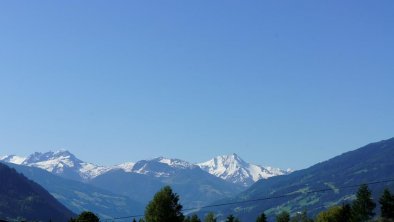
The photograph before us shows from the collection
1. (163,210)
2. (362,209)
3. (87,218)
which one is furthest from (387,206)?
(87,218)

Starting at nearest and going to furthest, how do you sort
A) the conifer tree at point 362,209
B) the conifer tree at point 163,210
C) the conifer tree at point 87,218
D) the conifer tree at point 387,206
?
the conifer tree at point 87,218 → the conifer tree at point 163,210 → the conifer tree at point 387,206 → the conifer tree at point 362,209

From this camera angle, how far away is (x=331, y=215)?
198250mm

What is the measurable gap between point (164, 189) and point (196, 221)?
36.5 meters

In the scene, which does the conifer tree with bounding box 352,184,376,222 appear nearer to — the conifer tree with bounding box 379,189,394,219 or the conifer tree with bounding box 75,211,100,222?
the conifer tree with bounding box 379,189,394,219

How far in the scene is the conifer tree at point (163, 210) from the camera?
132750 millimetres

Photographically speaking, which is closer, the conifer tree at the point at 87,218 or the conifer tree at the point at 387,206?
the conifer tree at the point at 87,218

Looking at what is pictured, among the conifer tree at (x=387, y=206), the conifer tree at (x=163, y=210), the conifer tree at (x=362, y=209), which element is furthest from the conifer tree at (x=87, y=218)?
the conifer tree at (x=387, y=206)

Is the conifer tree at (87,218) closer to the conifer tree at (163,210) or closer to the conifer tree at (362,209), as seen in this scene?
the conifer tree at (163,210)

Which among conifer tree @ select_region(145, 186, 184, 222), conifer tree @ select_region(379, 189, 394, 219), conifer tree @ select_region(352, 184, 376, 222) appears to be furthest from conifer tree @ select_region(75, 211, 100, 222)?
conifer tree @ select_region(379, 189, 394, 219)

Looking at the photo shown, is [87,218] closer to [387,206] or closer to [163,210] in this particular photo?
[163,210]

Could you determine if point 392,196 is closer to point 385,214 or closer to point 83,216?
point 385,214

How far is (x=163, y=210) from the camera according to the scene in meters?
133

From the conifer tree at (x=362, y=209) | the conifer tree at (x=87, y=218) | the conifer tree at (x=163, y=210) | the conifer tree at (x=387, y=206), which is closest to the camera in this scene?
the conifer tree at (x=87, y=218)

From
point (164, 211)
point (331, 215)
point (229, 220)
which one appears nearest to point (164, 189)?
point (164, 211)
